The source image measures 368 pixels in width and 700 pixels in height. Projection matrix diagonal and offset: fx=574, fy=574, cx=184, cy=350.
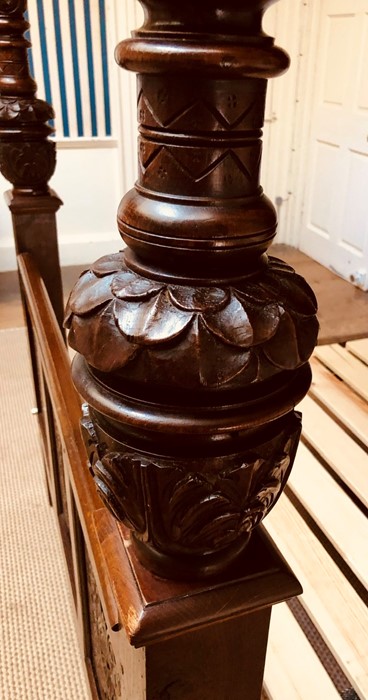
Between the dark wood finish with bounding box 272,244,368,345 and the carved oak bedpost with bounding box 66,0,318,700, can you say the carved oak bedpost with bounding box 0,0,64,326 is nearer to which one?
the carved oak bedpost with bounding box 66,0,318,700

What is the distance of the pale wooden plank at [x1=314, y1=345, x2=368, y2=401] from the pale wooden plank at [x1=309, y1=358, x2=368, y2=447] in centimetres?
3

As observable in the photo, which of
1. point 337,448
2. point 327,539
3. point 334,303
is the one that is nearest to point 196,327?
point 327,539

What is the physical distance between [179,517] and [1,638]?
1320 millimetres

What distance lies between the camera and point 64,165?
3973 mm

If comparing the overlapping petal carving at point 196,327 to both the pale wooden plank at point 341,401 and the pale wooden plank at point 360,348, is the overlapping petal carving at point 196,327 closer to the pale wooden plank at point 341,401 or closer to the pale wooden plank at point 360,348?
the pale wooden plank at point 341,401

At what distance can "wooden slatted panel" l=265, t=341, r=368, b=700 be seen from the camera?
4.39 ft

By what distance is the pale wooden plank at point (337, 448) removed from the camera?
190 centimetres

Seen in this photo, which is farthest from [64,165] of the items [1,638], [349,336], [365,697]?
[365,697]

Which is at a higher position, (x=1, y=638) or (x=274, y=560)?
(x=274, y=560)

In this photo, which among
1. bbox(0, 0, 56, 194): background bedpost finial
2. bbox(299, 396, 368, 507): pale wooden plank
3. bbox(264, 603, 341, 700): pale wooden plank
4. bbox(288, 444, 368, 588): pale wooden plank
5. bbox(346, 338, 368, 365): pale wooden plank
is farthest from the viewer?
bbox(346, 338, 368, 365): pale wooden plank

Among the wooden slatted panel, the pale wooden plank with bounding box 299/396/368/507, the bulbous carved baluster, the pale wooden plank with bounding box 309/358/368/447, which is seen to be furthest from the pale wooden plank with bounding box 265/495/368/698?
the bulbous carved baluster

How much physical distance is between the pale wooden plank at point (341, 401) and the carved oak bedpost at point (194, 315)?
1828 millimetres

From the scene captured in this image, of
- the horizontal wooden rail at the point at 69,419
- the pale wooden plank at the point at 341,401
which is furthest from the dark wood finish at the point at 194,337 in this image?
the pale wooden plank at the point at 341,401

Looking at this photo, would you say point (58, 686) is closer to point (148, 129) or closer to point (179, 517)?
point (179, 517)
